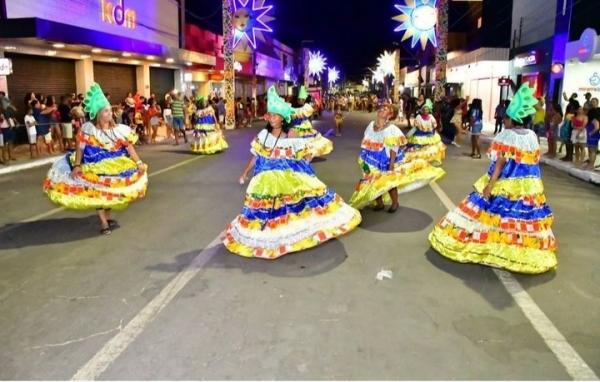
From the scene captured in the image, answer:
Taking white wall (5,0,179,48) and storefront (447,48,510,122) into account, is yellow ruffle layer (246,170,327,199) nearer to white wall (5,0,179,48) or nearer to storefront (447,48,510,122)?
white wall (5,0,179,48)

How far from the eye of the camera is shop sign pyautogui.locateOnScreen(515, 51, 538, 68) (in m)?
25.8

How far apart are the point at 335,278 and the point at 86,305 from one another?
248 centimetres

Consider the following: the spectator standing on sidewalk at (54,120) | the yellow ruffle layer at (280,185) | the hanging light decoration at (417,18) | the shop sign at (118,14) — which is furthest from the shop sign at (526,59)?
the yellow ruffle layer at (280,185)

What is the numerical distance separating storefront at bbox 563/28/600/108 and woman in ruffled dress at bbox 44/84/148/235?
17.1 metres

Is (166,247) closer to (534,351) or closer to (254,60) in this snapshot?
(534,351)

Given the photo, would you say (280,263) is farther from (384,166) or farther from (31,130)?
(31,130)

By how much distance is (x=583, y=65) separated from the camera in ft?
67.1

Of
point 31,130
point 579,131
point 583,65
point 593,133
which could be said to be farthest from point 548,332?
point 583,65

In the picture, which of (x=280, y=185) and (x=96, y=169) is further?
(x=96, y=169)

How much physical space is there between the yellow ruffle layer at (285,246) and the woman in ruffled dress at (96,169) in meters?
1.80

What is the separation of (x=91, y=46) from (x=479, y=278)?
1750 centimetres

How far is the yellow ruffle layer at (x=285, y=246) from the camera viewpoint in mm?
6391

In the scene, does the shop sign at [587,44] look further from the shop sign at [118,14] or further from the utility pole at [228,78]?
the shop sign at [118,14]

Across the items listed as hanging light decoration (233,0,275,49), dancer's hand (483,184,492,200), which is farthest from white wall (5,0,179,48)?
dancer's hand (483,184,492,200)
